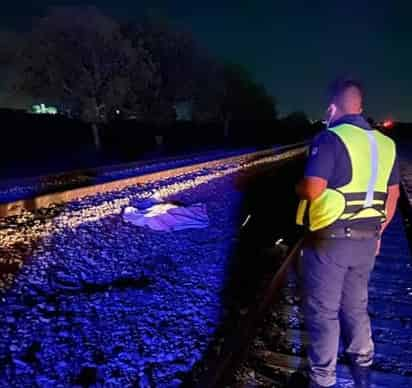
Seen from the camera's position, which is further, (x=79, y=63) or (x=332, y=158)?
(x=79, y=63)

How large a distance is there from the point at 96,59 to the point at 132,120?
7.80 meters

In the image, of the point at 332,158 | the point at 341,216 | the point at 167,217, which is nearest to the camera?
the point at 332,158

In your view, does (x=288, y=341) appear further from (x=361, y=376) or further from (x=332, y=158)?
(x=332, y=158)

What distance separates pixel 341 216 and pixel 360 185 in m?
0.25

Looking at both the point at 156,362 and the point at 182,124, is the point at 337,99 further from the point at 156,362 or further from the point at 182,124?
the point at 182,124

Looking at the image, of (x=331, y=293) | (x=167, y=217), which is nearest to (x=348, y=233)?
(x=331, y=293)

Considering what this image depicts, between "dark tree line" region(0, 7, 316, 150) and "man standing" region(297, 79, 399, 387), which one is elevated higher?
"dark tree line" region(0, 7, 316, 150)

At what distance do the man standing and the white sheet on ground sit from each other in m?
5.74

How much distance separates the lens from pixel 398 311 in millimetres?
4445

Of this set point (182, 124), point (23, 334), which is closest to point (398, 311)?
point (23, 334)

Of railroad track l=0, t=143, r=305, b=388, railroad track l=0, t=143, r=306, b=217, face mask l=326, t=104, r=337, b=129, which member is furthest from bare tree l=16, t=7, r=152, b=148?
face mask l=326, t=104, r=337, b=129

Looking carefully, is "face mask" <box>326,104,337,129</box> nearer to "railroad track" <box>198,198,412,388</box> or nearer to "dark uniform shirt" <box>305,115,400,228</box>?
"dark uniform shirt" <box>305,115,400,228</box>

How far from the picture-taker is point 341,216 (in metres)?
2.72

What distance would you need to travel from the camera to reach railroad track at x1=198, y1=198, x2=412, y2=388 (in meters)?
3.20
